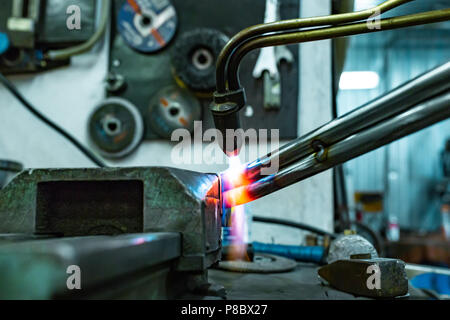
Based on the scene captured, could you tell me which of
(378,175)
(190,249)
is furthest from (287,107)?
(378,175)

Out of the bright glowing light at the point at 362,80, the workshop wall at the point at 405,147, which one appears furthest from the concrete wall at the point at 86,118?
the bright glowing light at the point at 362,80

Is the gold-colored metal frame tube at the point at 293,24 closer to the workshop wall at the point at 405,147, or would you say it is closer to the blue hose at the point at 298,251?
the blue hose at the point at 298,251

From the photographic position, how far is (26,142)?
55.6 inches

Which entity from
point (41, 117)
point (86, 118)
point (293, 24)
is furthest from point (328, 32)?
point (41, 117)

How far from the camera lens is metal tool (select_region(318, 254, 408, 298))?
479 mm

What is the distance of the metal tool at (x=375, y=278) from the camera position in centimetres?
48

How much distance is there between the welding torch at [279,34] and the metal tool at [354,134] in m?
0.08

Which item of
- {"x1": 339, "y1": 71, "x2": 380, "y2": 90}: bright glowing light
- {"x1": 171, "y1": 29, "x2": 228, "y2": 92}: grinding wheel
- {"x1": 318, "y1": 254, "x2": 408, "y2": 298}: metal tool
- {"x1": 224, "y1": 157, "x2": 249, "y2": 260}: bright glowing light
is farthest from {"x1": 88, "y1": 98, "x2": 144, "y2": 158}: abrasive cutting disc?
{"x1": 339, "y1": 71, "x2": 380, "y2": 90}: bright glowing light

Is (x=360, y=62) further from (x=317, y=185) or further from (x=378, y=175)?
(x=317, y=185)

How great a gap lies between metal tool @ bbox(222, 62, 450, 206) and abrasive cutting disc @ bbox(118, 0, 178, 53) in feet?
2.91

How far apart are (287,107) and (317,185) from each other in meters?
0.27

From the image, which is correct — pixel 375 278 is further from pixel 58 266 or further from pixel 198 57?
pixel 198 57

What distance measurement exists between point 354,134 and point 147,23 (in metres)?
1.02

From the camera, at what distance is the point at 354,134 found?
55 centimetres
